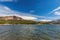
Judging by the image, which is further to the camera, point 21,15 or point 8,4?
point 21,15

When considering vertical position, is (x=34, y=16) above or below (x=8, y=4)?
below

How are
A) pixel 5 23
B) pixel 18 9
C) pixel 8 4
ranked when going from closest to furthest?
pixel 8 4 < pixel 18 9 < pixel 5 23

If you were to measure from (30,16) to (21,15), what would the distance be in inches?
92.6

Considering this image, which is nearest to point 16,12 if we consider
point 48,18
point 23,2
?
point 23,2

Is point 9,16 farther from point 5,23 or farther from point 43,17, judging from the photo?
point 43,17

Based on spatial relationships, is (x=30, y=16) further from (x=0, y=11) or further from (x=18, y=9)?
(x=0, y=11)

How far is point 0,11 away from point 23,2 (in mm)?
6558

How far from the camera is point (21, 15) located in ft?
102

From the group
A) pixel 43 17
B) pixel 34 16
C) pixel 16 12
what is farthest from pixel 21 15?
pixel 43 17

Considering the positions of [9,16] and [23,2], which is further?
[9,16]

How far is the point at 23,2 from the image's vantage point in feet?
84.2

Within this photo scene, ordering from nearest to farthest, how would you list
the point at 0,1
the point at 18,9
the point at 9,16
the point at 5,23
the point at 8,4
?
1. the point at 0,1
2. the point at 8,4
3. the point at 18,9
4. the point at 9,16
5. the point at 5,23

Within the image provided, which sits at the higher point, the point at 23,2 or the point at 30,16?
the point at 23,2

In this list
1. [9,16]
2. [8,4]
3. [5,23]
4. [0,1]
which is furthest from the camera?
[5,23]
